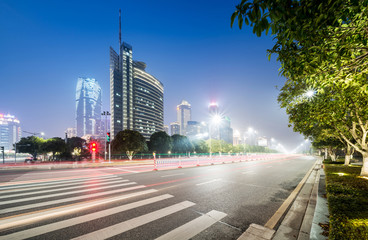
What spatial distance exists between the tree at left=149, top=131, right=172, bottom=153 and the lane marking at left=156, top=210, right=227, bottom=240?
55.8 metres

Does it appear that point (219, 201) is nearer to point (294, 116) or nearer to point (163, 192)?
point (163, 192)

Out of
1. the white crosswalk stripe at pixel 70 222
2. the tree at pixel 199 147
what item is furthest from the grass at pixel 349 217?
the tree at pixel 199 147

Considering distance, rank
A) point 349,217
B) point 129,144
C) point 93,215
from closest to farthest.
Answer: point 349,217 < point 93,215 < point 129,144

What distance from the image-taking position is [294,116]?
999 centimetres

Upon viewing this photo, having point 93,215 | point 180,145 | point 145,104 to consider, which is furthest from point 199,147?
point 145,104

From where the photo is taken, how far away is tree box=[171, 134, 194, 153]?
64.6 meters

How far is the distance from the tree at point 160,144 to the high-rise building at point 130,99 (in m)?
74.9

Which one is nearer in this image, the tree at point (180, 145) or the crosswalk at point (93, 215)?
the crosswalk at point (93, 215)

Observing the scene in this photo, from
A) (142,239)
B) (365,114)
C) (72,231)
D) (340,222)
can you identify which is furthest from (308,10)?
(365,114)

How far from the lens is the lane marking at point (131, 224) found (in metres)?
3.79

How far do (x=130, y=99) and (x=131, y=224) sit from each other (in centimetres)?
13780

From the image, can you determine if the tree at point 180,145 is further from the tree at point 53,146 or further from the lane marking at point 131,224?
the lane marking at point 131,224

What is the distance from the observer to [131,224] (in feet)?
14.2

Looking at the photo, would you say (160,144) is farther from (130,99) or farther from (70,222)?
(130,99)
